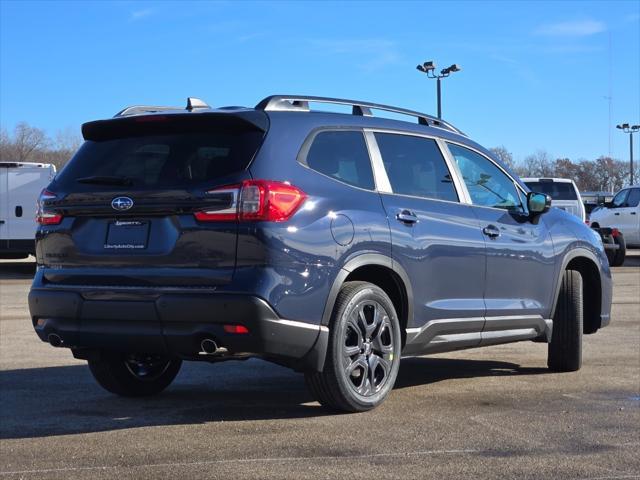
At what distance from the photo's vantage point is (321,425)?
5969 mm

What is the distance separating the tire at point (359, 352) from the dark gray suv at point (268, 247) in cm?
1

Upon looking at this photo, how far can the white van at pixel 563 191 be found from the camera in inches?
922

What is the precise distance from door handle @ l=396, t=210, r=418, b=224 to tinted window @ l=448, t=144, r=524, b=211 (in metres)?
0.90

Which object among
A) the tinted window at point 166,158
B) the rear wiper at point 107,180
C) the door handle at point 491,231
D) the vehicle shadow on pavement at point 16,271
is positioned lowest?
the vehicle shadow on pavement at point 16,271

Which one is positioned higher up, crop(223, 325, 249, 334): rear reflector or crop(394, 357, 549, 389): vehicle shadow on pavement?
crop(223, 325, 249, 334): rear reflector

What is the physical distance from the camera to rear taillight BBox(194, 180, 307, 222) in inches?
224

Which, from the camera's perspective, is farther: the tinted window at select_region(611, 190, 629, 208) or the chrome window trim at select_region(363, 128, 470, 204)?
the tinted window at select_region(611, 190, 629, 208)

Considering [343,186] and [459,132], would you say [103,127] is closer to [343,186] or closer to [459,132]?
[343,186]

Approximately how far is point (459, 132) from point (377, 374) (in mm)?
2243

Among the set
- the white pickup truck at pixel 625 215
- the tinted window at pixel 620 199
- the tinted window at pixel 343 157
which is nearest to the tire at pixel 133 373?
the tinted window at pixel 343 157

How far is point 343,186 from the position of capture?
624 centimetres

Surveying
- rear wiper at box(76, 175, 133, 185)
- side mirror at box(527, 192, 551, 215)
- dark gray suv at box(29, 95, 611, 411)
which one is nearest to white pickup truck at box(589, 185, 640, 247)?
side mirror at box(527, 192, 551, 215)

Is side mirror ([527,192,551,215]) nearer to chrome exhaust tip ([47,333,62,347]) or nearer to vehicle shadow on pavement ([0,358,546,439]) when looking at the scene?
vehicle shadow on pavement ([0,358,546,439])

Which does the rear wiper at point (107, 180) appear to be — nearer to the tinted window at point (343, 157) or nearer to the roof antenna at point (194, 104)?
the roof antenna at point (194, 104)
